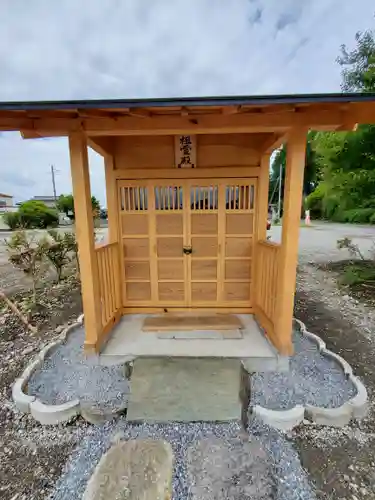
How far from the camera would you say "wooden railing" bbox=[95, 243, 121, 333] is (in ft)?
9.75

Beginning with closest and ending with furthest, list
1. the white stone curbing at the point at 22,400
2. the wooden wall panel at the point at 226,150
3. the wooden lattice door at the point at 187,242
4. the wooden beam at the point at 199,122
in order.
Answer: the white stone curbing at the point at 22,400
the wooden beam at the point at 199,122
the wooden wall panel at the point at 226,150
the wooden lattice door at the point at 187,242

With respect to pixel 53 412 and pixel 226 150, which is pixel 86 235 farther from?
pixel 226 150

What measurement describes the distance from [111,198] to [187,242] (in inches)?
44.7

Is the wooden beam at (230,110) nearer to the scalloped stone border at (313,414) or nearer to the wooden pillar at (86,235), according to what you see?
the wooden pillar at (86,235)

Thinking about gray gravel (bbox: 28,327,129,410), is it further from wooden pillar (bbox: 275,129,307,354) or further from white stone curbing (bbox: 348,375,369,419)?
white stone curbing (bbox: 348,375,369,419)

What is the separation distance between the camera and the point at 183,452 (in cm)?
185

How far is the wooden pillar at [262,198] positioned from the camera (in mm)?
3357

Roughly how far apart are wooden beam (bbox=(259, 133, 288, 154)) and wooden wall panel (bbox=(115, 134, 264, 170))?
12 cm

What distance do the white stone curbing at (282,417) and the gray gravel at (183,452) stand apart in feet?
0.18

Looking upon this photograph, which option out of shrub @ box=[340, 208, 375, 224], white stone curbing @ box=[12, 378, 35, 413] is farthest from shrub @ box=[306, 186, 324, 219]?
white stone curbing @ box=[12, 378, 35, 413]

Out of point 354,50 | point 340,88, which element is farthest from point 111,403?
point 354,50

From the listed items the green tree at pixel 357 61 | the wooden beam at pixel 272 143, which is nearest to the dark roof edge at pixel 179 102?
the wooden beam at pixel 272 143

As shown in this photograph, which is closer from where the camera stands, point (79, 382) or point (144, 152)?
point (79, 382)

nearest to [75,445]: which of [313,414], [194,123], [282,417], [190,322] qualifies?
[282,417]
